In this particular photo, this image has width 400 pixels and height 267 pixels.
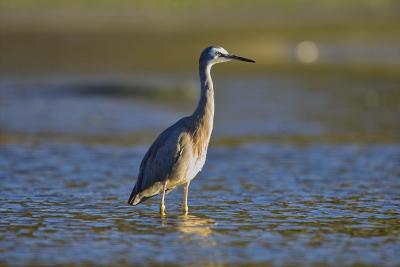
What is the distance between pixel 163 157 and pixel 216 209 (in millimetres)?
838

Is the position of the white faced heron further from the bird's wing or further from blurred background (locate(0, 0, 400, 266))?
blurred background (locate(0, 0, 400, 266))

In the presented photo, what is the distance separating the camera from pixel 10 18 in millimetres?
29625

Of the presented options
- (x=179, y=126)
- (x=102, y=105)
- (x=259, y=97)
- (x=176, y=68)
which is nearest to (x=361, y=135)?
(x=259, y=97)

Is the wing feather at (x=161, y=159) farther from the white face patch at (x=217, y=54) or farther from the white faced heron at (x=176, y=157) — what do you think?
the white face patch at (x=217, y=54)

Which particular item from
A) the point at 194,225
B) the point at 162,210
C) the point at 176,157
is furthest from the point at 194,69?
the point at 194,225

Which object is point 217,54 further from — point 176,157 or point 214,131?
point 214,131

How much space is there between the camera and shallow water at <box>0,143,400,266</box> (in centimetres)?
801

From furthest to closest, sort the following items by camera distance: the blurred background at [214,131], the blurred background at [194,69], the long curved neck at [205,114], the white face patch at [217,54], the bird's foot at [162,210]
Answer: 1. the blurred background at [194,69]
2. the white face patch at [217,54]
3. the long curved neck at [205,114]
4. the bird's foot at [162,210]
5. the blurred background at [214,131]

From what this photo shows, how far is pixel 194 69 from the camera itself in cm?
2300

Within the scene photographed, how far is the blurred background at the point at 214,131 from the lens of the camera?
8516mm

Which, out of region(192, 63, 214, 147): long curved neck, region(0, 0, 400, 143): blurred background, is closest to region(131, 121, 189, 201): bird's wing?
region(192, 63, 214, 147): long curved neck

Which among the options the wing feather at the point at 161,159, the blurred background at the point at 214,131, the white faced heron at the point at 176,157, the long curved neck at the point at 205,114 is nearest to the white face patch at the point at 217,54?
the long curved neck at the point at 205,114

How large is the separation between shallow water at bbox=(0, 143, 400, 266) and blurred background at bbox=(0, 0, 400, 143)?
70.5 inches

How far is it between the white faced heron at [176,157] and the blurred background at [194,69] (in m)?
5.62
